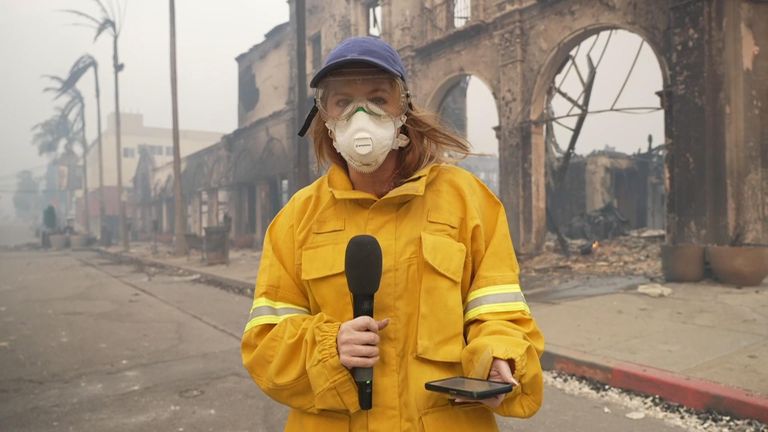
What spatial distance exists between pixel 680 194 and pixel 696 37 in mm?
2610

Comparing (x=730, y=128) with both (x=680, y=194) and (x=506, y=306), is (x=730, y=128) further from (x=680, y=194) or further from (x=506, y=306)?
(x=506, y=306)

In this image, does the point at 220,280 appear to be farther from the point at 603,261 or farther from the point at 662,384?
the point at 662,384

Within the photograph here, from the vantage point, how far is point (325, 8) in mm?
20047

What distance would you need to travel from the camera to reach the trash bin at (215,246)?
15.8 meters

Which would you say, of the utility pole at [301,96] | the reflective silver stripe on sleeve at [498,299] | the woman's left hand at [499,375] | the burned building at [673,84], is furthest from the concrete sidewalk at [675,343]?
the utility pole at [301,96]

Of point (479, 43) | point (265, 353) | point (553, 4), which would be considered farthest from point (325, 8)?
point (265, 353)

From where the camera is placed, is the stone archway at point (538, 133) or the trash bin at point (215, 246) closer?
the stone archway at point (538, 133)

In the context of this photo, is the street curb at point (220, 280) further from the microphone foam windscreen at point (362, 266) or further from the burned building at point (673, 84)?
the microphone foam windscreen at point (362, 266)

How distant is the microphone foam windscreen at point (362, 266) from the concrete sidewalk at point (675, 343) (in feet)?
11.3

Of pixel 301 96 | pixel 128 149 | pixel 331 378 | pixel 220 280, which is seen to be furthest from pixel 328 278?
pixel 128 149

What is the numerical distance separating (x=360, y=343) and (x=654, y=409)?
3466 millimetres

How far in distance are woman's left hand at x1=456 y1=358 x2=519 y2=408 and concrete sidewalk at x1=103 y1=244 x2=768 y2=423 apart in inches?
124

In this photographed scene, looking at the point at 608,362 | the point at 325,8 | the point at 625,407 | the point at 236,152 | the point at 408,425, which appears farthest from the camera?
the point at 236,152

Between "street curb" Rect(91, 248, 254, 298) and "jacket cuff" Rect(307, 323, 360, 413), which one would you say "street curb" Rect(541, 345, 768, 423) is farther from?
"street curb" Rect(91, 248, 254, 298)
